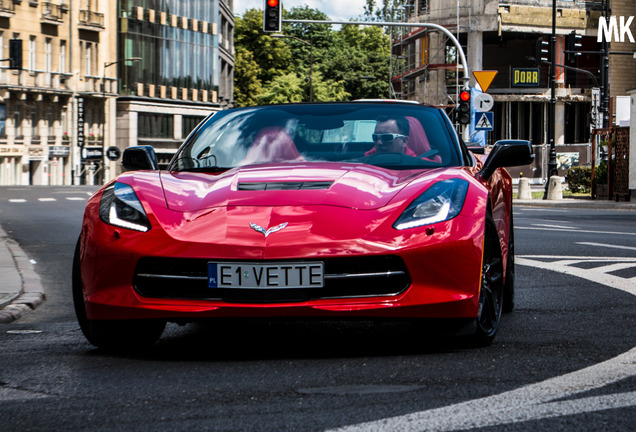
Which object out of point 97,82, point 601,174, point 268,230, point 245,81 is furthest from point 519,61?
point 268,230

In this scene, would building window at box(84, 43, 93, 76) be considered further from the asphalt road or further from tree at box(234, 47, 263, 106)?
the asphalt road

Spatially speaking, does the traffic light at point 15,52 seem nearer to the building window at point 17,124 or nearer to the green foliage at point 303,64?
the building window at point 17,124

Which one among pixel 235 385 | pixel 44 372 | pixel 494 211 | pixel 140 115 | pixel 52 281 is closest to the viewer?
pixel 235 385

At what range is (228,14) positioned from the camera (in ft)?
302

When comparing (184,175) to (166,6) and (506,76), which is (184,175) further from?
(166,6)

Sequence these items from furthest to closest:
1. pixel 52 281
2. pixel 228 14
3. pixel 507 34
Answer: pixel 228 14 < pixel 507 34 < pixel 52 281

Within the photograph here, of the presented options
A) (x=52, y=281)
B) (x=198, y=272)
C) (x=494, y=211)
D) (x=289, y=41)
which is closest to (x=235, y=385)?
(x=198, y=272)

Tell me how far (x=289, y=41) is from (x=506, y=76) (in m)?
47.5

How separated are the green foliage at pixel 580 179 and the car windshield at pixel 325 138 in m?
34.5

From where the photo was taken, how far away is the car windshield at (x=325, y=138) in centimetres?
658

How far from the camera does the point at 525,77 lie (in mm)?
61938

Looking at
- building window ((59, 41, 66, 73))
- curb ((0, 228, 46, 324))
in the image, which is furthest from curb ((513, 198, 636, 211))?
building window ((59, 41, 66, 73))

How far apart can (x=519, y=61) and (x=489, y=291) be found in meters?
62.5

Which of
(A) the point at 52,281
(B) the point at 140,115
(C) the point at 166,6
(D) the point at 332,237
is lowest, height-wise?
(A) the point at 52,281
